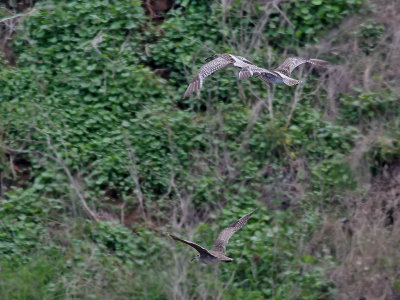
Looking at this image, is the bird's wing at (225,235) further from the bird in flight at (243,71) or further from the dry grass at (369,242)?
the bird in flight at (243,71)

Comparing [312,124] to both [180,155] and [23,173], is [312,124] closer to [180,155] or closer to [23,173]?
[180,155]

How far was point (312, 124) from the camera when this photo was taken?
29.1ft

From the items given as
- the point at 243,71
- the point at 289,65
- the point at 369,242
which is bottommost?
the point at 369,242

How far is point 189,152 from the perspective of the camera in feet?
28.8

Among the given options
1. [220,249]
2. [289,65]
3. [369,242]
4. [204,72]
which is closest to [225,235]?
[220,249]

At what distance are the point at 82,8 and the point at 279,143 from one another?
285 centimetres

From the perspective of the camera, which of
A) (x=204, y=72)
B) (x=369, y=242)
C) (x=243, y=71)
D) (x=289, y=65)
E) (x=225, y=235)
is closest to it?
(x=243, y=71)

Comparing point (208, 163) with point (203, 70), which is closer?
point (203, 70)

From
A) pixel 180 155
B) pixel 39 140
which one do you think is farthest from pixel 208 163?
pixel 39 140

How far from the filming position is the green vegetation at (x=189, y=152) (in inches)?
305

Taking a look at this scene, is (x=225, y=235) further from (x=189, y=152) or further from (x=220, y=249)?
(x=189, y=152)

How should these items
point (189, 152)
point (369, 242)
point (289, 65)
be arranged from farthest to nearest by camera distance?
1. point (189, 152)
2. point (289, 65)
3. point (369, 242)

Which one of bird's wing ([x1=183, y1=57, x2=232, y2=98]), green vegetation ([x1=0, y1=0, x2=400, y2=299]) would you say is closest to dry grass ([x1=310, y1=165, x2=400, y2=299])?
green vegetation ([x1=0, y1=0, x2=400, y2=299])

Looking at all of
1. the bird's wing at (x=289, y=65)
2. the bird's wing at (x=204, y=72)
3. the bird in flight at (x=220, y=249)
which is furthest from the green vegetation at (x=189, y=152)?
the bird's wing at (x=204, y=72)
